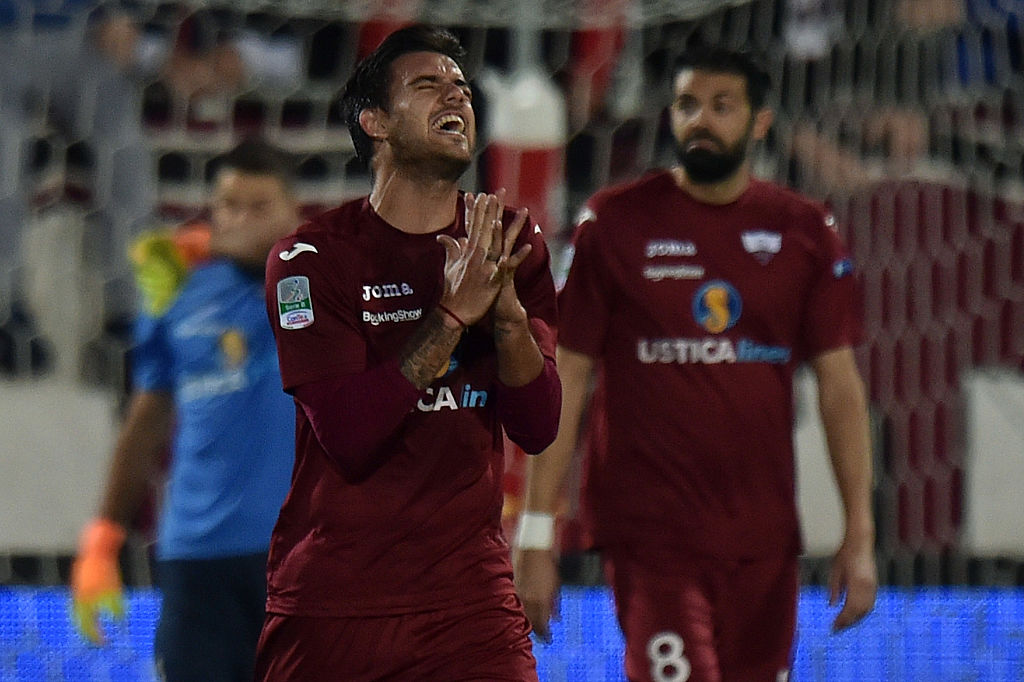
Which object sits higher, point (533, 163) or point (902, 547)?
point (533, 163)

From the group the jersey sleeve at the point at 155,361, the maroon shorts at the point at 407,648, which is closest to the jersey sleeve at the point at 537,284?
the maroon shorts at the point at 407,648

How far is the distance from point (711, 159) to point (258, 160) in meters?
0.97

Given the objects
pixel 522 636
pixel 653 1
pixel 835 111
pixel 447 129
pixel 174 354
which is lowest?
pixel 522 636

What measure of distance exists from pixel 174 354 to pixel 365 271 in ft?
4.13

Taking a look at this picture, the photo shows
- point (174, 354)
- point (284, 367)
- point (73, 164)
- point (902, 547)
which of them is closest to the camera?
point (284, 367)

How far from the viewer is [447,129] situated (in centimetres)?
222

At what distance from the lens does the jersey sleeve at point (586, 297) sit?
295 centimetres

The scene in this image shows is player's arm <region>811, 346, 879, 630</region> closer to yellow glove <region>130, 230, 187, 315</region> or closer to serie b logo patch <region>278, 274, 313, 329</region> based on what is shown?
serie b logo patch <region>278, 274, 313, 329</region>

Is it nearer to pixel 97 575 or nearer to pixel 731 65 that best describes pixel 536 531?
pixel 731 65

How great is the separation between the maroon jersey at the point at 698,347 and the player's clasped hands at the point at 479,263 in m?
0.95

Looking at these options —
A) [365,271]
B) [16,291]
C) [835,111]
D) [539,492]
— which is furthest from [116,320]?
[365,271]

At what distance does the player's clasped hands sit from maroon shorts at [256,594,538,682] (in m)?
0.44

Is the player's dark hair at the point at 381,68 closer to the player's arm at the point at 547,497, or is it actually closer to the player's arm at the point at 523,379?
the player's arm at the point at 523,379

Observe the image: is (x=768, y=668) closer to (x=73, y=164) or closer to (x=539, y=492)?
(x=539, y=492)
